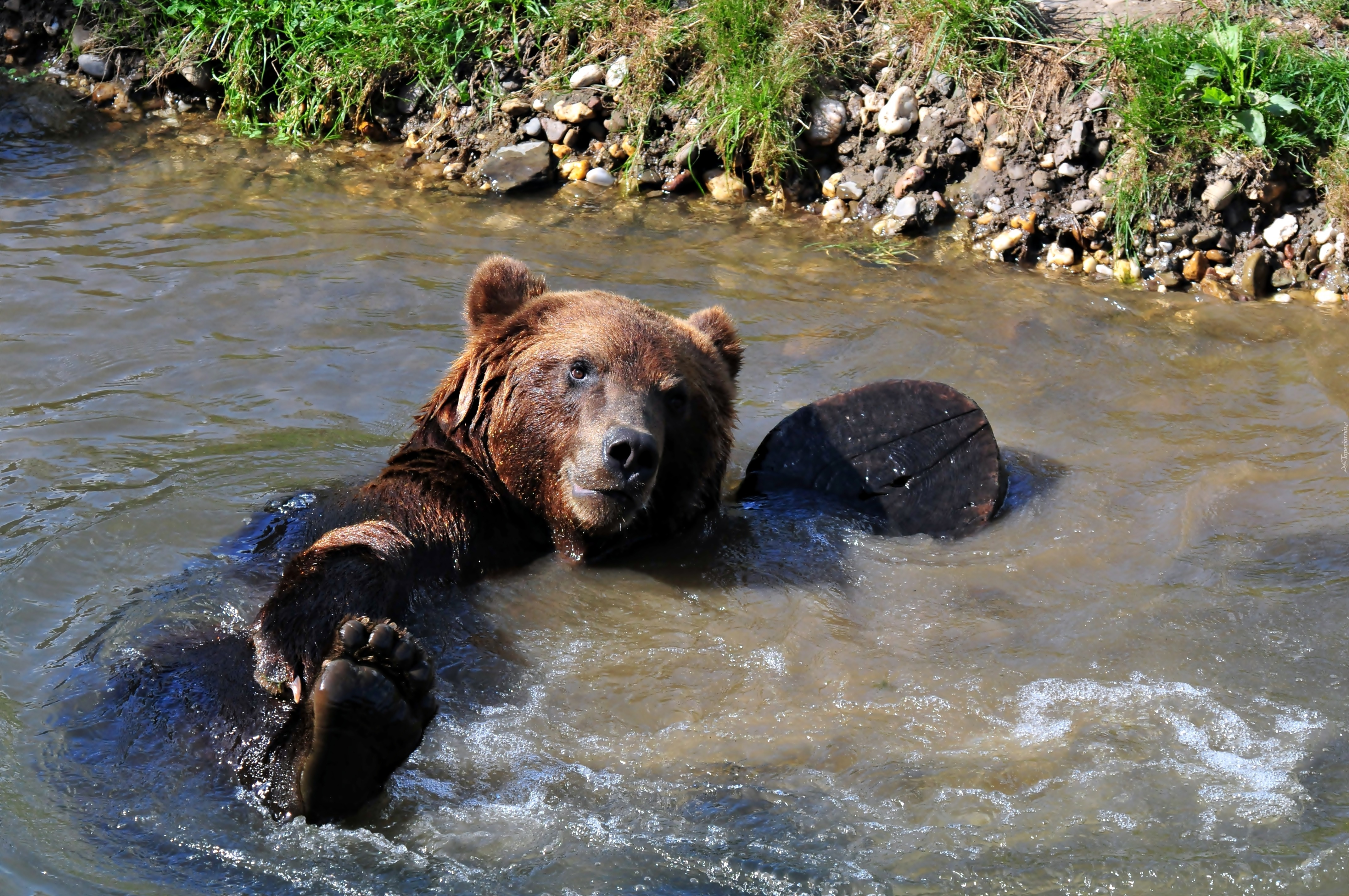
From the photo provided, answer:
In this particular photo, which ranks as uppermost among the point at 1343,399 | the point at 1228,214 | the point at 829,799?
the point at 1228,214

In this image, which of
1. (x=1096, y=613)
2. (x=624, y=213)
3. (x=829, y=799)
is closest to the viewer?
(x=829, y=799)

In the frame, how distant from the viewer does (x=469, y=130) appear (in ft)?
30.4

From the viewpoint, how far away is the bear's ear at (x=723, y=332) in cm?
567

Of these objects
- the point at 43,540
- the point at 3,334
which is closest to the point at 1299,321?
the point at 43,540

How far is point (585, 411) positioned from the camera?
489cm

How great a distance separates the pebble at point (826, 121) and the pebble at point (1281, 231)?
2736 millimetres

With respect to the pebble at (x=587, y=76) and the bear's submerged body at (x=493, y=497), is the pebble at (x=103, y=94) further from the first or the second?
the bear's submerged body at (x=493, y=497)

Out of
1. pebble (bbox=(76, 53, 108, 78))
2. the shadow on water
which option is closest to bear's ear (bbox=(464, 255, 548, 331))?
the shadow on water

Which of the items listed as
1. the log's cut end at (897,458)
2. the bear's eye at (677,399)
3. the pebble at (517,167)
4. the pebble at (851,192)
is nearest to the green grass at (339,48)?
the pebble at (517,167)

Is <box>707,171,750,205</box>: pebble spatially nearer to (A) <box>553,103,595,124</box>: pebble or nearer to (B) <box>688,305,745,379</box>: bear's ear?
(A) <box>553,103,595,124</box>: pebble

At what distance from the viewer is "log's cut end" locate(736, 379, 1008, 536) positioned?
18.1 feet

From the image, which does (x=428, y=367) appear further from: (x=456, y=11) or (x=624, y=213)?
(x=456, y=11)

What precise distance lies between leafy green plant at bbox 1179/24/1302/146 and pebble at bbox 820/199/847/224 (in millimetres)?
2156

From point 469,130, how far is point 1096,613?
6.10 meters
